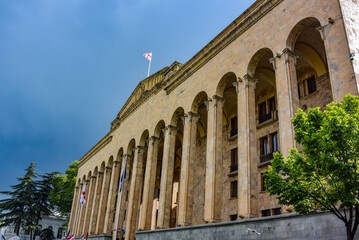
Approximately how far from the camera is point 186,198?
1991 centimetres

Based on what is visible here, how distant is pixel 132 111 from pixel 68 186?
29.8 m

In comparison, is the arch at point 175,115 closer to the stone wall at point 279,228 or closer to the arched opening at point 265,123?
the arched opening at point 265,123

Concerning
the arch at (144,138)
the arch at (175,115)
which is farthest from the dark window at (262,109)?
the arch at (144,138)

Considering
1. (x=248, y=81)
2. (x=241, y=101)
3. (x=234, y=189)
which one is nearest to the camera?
(x=241, y=101)

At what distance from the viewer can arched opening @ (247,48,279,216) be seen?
20.5 m

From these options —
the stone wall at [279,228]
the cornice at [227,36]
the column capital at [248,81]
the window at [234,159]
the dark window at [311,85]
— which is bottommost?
the stone wall at [279,228]

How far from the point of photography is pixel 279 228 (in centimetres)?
1243

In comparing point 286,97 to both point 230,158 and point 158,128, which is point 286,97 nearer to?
point 230,158

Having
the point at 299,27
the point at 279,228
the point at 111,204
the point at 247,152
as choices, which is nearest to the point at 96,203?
the point at 111,204

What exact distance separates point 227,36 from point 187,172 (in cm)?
940

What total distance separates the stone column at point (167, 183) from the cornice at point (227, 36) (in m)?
4.44

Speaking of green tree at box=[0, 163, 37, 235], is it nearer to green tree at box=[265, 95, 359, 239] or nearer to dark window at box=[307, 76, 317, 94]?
dark window at box=[307, 76, 317, 94]

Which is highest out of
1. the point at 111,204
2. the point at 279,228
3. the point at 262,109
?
the point at 262,109

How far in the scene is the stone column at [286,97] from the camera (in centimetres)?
1356
